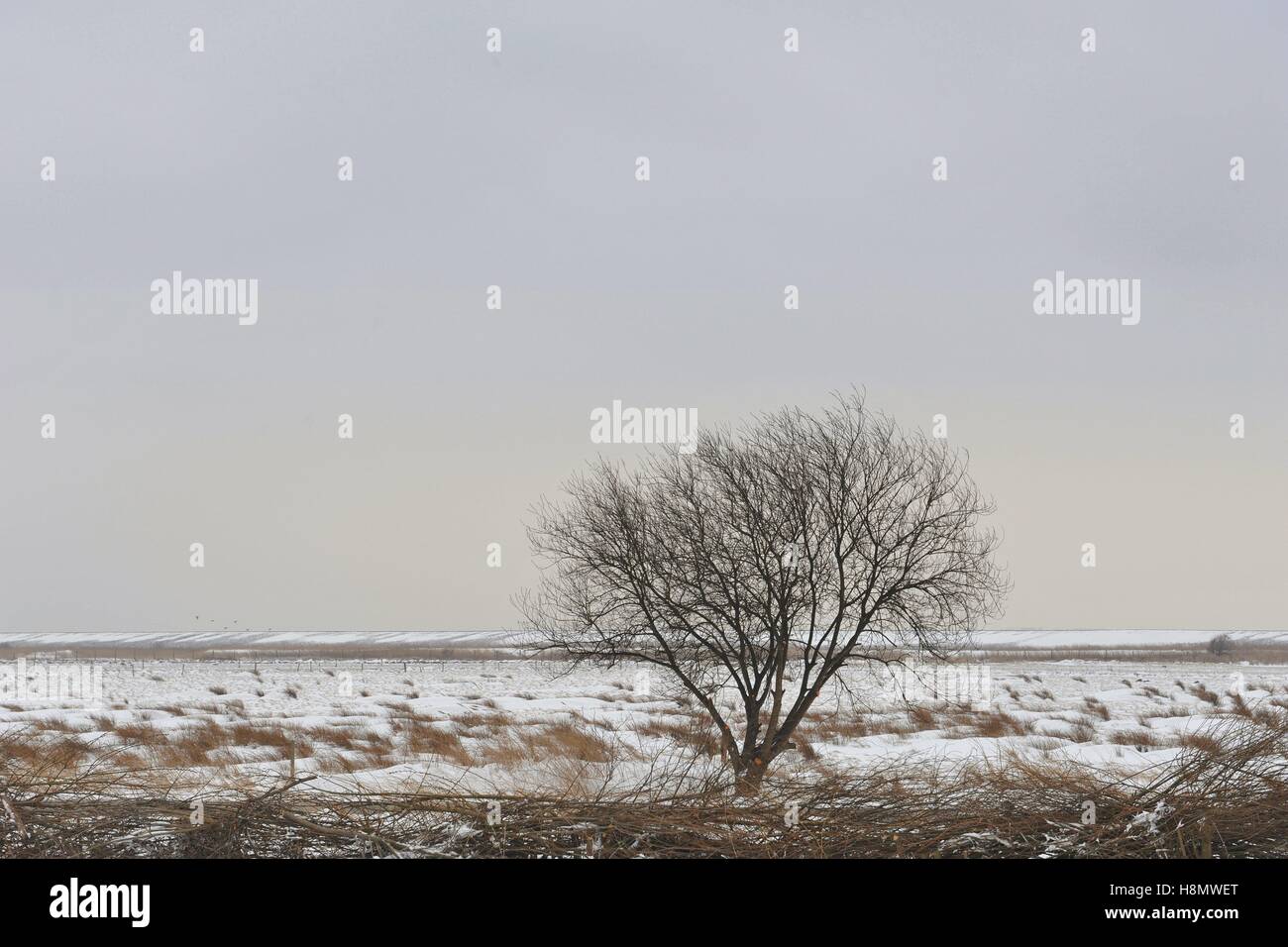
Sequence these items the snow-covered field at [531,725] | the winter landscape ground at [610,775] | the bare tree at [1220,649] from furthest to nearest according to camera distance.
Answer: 1. the bare tree at [1220,649]
2. the snow-covered field at [531,725]
3. the winter landscape ground at [610,775]

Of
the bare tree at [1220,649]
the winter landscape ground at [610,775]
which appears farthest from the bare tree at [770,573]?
the bare tree at [1220,649]

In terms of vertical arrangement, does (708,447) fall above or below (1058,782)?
above

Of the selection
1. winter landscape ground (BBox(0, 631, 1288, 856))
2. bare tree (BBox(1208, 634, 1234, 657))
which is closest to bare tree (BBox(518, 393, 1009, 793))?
winter landscape ground (BBox(0, 631, 1288, 856))

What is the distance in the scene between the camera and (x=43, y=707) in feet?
100

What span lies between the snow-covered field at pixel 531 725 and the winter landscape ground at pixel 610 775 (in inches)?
5.6

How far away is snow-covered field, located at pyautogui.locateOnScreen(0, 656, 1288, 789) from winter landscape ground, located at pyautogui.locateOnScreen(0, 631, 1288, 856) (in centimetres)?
14

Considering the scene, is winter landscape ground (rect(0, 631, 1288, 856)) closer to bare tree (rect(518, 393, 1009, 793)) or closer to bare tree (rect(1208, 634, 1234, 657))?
bare tree (rect(518, 393, 1009, 793))

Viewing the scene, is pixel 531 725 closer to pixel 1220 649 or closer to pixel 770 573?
pixel 770 573

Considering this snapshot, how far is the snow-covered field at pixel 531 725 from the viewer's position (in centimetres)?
1628

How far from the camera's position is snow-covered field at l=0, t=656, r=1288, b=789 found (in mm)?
16281

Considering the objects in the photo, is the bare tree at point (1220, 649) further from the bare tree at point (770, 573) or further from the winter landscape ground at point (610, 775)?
the bare tree at point (770, 573)
